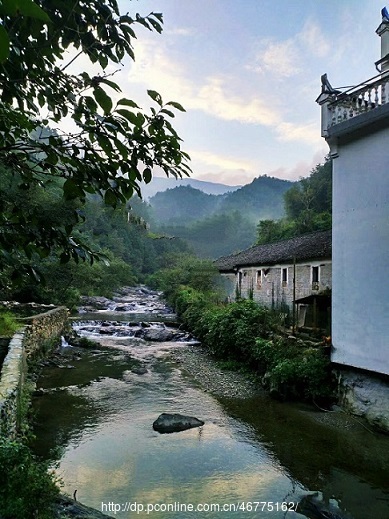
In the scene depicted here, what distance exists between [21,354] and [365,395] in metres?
8.22

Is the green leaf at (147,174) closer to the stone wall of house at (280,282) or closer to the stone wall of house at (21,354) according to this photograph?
the stone wall of house at (21,354)

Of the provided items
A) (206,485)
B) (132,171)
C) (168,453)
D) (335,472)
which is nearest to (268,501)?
(206,485)

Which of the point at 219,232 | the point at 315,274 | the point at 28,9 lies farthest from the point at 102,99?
the point at 219,232

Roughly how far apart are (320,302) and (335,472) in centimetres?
740

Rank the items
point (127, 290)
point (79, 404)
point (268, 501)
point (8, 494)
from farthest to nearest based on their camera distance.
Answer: point (127, 290), point (79, 404), point (268, 501), point (8, 494)

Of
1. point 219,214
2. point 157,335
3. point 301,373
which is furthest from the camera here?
A: point 219,214

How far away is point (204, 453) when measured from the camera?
775 cm

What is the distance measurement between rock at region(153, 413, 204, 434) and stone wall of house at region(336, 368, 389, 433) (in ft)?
12.4

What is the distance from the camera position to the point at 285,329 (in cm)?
1427

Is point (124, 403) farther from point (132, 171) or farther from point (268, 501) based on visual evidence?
point (132, 171)

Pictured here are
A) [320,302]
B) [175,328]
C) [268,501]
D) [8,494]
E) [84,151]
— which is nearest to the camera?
[84,151]

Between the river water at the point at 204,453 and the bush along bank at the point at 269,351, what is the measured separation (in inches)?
21.8

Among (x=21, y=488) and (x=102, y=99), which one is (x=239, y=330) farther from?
(x=102, y=99)

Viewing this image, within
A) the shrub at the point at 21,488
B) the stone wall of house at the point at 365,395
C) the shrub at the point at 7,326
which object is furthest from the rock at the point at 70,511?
the shrub at the point at 7,326
